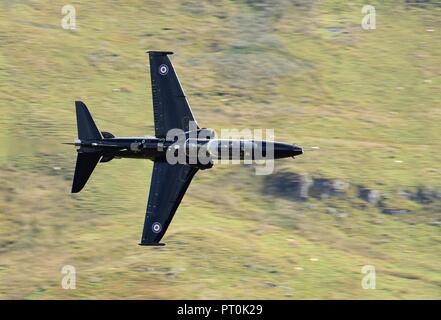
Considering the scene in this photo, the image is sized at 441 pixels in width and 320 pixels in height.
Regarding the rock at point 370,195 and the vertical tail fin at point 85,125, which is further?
the rock at point 370,195

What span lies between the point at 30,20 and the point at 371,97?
3316 cm

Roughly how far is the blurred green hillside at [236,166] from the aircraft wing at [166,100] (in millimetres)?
11323

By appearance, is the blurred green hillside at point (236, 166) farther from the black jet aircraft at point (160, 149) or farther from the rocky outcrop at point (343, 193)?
the black jet aircraft at point (160, 149)

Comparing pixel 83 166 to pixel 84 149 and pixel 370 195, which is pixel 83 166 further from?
pixel 370 195

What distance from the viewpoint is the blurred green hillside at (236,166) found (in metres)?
65.9

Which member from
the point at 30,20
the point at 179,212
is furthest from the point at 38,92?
the point at 179,212

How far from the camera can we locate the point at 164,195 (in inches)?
2242

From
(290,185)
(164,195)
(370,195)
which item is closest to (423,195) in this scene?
(370,195)

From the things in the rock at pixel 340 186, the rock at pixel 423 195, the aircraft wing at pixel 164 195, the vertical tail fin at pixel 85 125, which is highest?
the vertical tail fin at pixel 85 125

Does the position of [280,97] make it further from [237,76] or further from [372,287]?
[372,287]

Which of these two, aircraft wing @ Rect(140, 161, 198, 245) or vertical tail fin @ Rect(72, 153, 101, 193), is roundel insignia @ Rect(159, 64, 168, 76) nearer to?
aircraft wing @ Rect(140, 161, 198, 245)

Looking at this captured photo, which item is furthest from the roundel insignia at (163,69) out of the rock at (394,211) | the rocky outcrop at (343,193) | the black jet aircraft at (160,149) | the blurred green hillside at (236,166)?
the rock at (394,211)

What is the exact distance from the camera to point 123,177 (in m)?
75.6

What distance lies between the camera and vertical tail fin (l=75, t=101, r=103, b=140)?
186 feet
